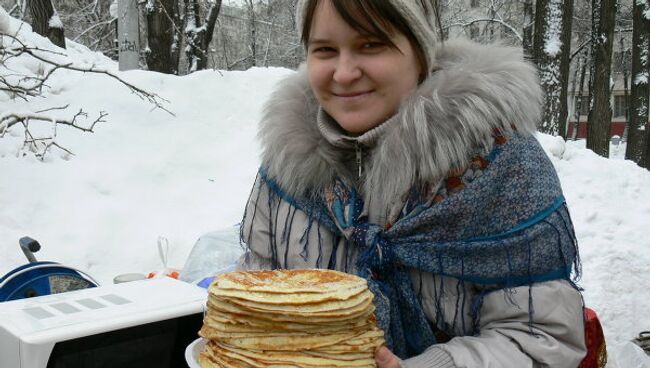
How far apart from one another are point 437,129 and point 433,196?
0.19m

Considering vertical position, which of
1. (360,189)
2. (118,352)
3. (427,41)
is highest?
(427,41)

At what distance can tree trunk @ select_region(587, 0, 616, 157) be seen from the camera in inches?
531

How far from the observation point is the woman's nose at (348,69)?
1717 mm

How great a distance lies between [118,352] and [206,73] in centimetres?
717

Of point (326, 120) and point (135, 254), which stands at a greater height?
point (326, 120)

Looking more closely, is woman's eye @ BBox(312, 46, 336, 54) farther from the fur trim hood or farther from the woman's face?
the fur trim hood

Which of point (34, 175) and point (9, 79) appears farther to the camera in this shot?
point (9, 79)

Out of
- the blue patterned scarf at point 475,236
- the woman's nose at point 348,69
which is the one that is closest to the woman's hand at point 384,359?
the blue patterned scarf at point 475,236

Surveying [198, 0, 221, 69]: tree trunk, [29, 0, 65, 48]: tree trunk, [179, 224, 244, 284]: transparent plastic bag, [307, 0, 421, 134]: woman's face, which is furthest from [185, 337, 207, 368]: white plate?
[198, 0, 221, 69]: tree trunk

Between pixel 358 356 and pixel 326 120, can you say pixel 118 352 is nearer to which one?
pixel 358 356

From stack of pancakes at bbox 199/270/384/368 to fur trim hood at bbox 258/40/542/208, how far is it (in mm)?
468

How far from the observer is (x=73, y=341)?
1.56 metres

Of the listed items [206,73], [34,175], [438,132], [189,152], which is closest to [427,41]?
[438,132]

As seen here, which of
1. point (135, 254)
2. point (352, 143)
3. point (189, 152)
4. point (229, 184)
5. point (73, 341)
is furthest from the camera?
point (189, 152)
